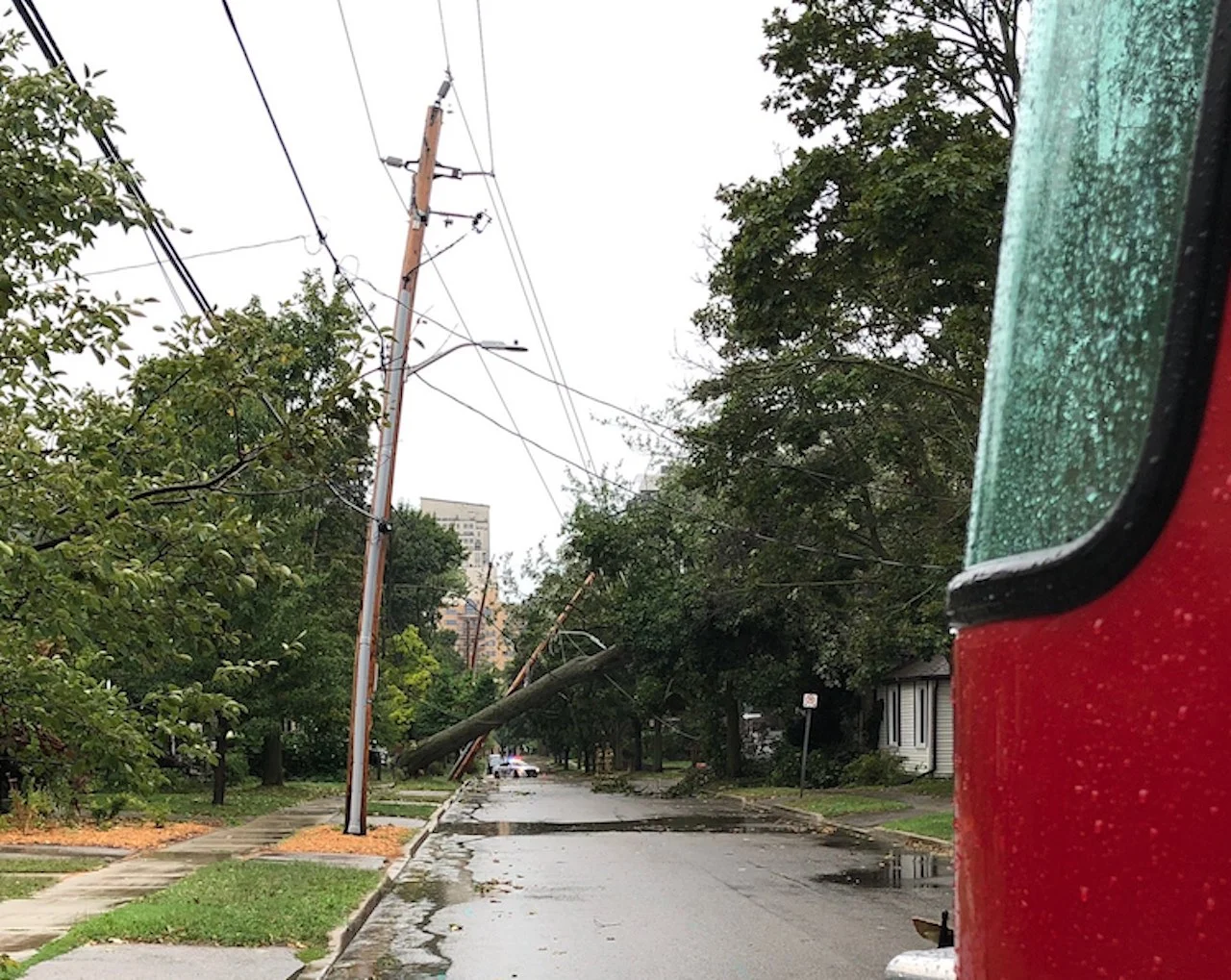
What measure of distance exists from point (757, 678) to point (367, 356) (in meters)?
37.9

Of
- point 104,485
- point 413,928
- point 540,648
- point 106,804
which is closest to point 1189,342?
point 104,485

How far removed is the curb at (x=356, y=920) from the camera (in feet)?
31.9

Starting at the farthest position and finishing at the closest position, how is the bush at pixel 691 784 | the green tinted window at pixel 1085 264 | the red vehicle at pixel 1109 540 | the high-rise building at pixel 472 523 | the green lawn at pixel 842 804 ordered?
1. the high-rise building at pixel 472 523
2. the bush at pixel 691 784
3. the green lawn at pixel 842 804
4. the green tinted window at pixel 1085 264
5. the red vehicle at pixel 1109 540

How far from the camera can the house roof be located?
1628 inches

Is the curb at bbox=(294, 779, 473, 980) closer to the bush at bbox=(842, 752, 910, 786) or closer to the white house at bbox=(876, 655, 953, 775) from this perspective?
the bush at bbox=(842, 752, 910, 786)

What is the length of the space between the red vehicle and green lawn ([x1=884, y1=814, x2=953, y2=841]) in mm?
21637

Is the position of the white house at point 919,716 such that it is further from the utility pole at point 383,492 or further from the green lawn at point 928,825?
the utility pole at point 383,492

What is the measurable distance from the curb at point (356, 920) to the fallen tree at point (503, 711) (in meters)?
23.0

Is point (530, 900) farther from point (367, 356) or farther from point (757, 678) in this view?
point (757, 678)

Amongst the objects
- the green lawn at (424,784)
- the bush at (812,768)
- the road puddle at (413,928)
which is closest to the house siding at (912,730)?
the bush at (812,768)

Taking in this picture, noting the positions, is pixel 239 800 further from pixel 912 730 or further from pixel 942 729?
pixel 912 730

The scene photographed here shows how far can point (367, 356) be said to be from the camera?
6199 mm

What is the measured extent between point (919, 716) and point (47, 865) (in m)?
32.2

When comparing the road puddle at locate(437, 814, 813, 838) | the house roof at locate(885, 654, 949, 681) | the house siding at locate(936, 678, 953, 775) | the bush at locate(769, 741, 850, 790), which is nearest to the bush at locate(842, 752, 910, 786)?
the bush at locate(769, 741, 850, 790)
